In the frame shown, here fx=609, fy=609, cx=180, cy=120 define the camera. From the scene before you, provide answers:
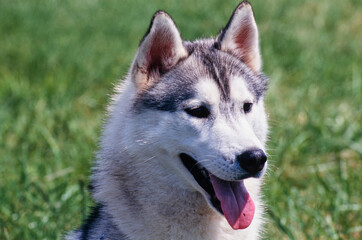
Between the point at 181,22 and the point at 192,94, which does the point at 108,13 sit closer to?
the point at 181,22

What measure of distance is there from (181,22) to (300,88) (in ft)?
7.76

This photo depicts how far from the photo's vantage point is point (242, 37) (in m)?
4.09

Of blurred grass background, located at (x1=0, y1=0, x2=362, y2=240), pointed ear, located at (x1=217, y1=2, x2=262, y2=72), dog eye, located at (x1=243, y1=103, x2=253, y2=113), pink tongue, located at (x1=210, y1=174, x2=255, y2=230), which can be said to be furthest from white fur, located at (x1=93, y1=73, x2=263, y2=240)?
blurred grass background, located at (x1=0, y1=0, x2=362, y2=240)

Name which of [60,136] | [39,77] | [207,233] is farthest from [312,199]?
[39,77]

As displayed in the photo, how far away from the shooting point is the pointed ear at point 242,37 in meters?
3.92

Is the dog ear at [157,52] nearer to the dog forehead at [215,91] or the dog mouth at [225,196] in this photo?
the dog forehead at [215,91]

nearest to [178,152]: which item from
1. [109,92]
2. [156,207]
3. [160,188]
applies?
[160,188]

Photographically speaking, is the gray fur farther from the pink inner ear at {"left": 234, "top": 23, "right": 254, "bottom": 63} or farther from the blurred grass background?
the blurred grass background

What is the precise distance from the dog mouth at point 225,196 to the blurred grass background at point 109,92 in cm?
78

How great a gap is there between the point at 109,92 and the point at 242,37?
92.9 inches

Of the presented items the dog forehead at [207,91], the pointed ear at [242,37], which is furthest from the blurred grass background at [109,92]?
the dog forehead at [207,91]

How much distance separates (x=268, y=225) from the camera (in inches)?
185

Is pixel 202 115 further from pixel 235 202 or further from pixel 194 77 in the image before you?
pixel 235 202

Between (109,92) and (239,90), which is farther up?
(239,90)
